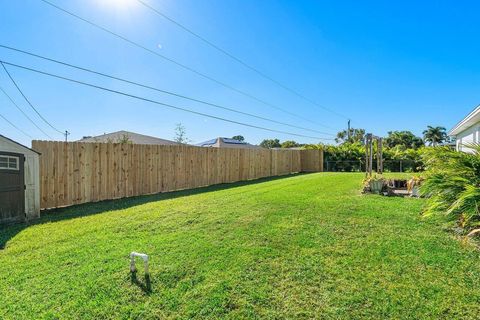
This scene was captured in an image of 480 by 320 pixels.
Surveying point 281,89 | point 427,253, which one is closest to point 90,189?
point 427,253

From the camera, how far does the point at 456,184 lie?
4.49 m

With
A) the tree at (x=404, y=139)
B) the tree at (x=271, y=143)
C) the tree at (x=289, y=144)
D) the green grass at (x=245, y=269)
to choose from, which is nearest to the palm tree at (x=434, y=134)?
the tree at (x=404, y=139)

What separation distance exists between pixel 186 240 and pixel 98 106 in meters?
14.1

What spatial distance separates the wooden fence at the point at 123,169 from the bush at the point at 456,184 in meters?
7.90

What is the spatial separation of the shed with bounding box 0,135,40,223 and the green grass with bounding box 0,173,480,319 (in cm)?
58

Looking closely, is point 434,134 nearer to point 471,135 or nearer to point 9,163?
point 471,135

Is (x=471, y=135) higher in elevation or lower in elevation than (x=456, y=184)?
higher

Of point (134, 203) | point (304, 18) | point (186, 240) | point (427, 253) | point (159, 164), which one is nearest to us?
point (427, 253)

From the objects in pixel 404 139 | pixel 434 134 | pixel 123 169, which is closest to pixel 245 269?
pixel 123 169

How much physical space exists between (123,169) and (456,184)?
831 cm

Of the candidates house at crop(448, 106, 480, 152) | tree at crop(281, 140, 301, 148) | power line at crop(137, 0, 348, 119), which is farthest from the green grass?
tree at crop(281, 140, 301, 148)

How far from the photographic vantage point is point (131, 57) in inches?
478

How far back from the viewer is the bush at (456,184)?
404cm

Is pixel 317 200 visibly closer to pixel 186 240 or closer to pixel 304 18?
pixel 186 240
